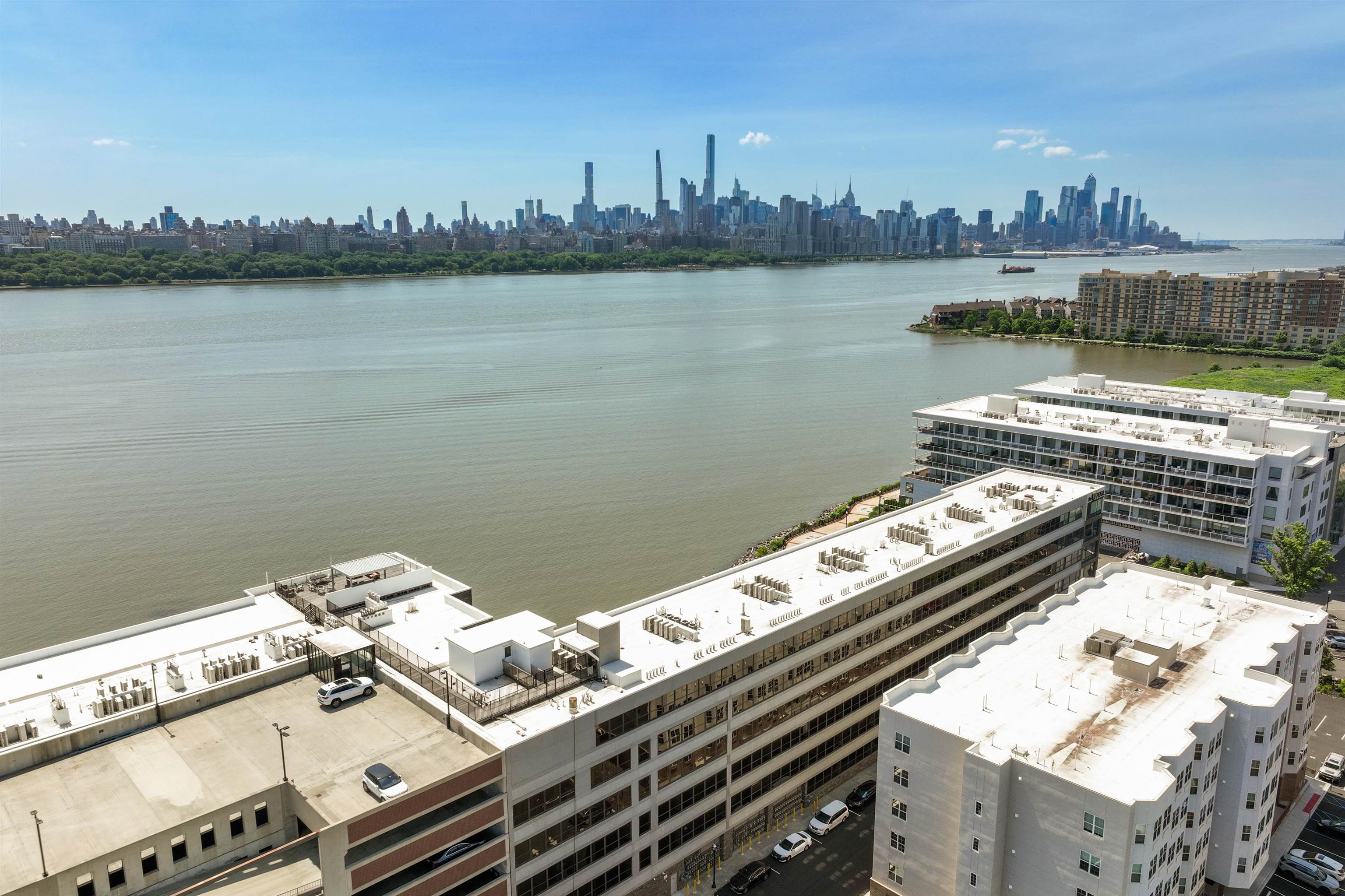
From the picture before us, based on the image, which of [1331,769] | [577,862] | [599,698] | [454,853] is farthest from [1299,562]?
[454,853]

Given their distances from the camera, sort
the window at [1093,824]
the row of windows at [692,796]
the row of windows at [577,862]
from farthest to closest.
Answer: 1. the row of windows at [692,796]
2. the row of windows at [577,862]
3. the window at [1093,824]

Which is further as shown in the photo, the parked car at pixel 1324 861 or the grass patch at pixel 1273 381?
the grass patch at pixel 1273 381

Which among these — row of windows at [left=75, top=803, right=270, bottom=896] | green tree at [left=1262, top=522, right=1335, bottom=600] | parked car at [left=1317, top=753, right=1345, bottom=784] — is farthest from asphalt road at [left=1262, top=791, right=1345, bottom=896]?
row of windows at [left=75, top=803, right=270, bottom=896]

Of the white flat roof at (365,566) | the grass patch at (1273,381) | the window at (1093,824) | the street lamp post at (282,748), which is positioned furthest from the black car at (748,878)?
the grass patch at (1273,381)

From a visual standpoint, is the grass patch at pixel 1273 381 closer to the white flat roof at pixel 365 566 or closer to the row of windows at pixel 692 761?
the row of windows at pixel 692 761

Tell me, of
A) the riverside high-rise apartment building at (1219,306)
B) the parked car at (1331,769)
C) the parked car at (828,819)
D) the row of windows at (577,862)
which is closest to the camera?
the row of windows at (577,862)

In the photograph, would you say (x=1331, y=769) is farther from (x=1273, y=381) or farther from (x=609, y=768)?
(x=1273, y=381)
